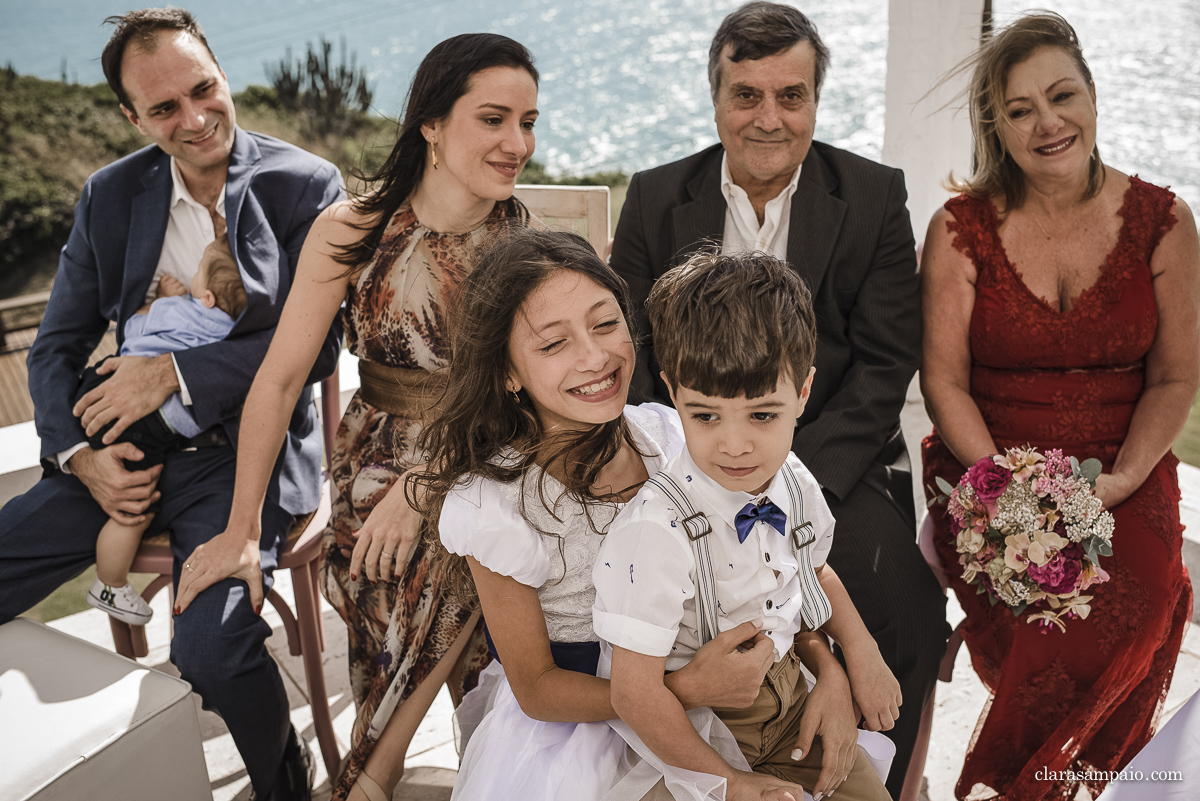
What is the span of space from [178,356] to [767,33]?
1.82m

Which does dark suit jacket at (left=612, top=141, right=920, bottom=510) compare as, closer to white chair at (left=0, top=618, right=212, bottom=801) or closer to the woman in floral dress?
the woman in floral dress

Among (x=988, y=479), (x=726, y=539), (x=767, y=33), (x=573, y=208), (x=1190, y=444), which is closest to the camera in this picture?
(x=726, y=539)

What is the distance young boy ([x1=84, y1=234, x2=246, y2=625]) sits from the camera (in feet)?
7.86

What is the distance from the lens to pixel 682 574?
142 cm

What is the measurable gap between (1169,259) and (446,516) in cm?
201

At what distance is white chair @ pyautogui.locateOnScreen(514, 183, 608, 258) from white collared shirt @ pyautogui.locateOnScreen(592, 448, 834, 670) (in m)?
1.44

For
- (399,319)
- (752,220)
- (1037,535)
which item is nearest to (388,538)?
(399,319)

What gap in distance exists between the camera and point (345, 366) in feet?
13.6

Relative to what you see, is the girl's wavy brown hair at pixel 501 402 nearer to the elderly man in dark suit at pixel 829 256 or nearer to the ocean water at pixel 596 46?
the elderly man in dark suit at pixel 829 256

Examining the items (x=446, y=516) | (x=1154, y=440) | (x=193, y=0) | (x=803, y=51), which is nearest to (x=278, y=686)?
(x=446, y=516)

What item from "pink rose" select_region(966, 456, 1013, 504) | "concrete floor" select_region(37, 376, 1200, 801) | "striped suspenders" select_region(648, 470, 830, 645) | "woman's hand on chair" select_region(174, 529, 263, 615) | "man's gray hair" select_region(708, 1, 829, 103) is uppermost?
"man's gray hair" select_region(708, 1, 829, 103)

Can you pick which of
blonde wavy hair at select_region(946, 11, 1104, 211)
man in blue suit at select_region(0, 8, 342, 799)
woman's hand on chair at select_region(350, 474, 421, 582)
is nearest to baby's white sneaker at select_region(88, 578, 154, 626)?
man in blue suit at select_region(0, 8, 342, 799)

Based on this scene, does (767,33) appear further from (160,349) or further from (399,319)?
(160,349)

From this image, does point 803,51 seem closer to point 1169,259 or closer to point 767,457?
point 1169,259
